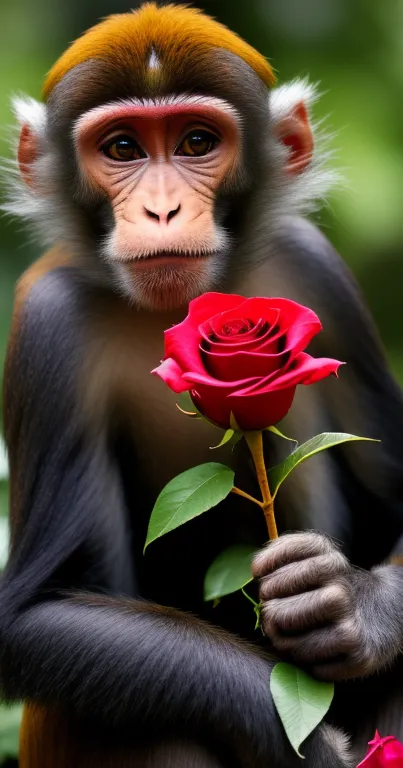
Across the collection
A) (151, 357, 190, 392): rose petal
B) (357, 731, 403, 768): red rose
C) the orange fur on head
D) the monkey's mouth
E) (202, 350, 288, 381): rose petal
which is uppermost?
the orange fur on head

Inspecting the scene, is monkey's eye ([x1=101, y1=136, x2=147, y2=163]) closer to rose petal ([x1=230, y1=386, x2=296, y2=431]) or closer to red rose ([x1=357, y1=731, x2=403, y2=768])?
rose petal ([x1=230, y1=386, x2=296, y2=431])

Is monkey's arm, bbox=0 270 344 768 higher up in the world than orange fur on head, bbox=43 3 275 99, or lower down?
lower down

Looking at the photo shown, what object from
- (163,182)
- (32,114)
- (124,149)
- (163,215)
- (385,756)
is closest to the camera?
(385,756)

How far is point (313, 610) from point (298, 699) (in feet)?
0.70

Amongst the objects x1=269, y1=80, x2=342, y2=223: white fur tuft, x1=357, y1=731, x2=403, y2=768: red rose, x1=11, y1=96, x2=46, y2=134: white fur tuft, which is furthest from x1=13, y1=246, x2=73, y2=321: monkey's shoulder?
x1=357, y1=731, x2=403, y2=768: red rose

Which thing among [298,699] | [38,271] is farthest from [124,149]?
[298,699]

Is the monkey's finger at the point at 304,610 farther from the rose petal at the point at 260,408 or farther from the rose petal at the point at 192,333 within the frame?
the rose petal at the point at 192,333

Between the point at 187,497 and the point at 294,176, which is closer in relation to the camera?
the point at 187,497

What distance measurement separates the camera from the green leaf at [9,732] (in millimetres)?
4040

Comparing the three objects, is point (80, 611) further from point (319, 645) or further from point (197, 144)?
point (197, 144)

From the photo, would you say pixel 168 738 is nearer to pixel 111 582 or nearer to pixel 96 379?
pixel 111 582

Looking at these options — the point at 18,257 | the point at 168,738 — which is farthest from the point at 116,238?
the point at 18,257

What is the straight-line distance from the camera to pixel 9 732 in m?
4.14

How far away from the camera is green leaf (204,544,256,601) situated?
3.18 metres
